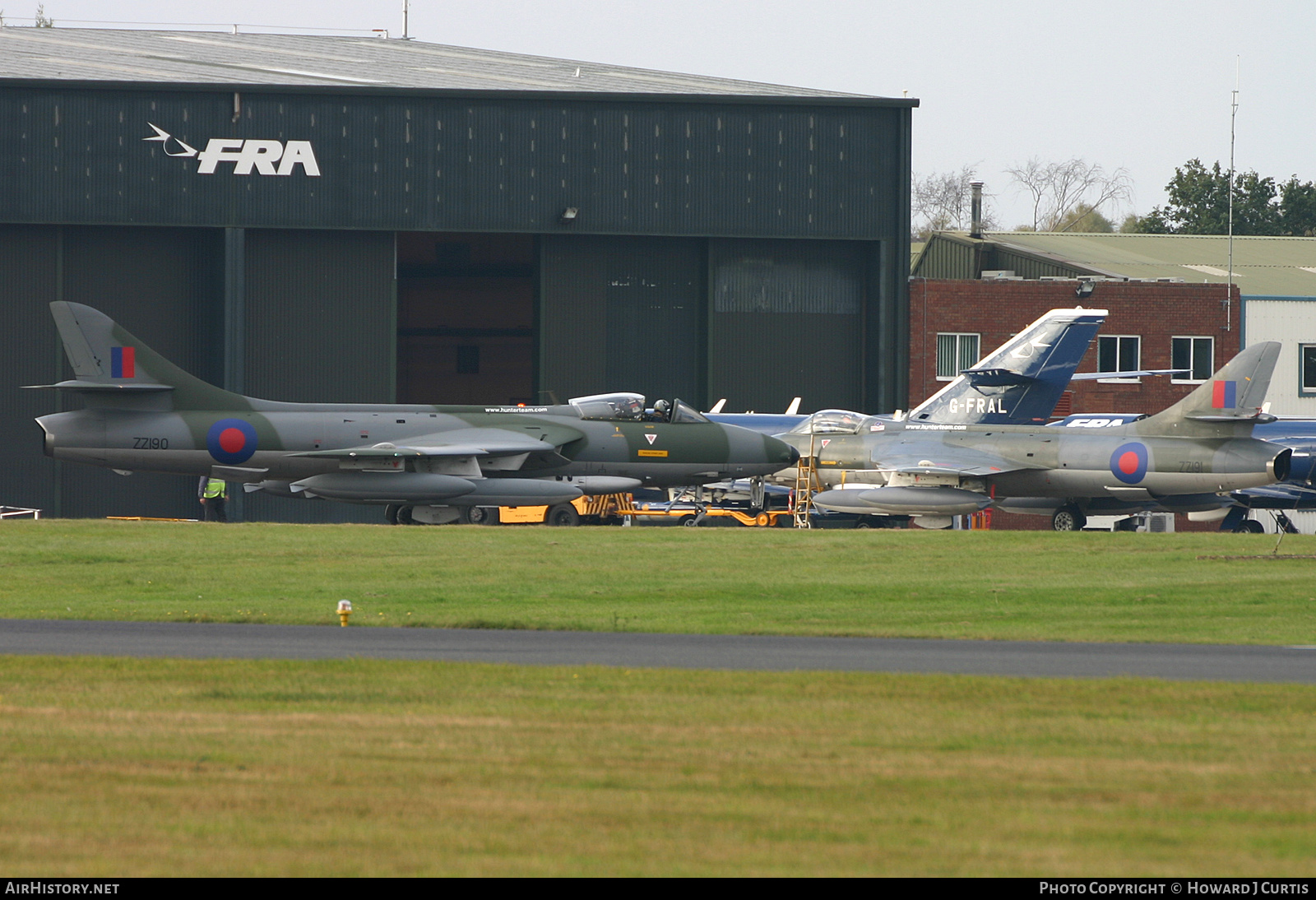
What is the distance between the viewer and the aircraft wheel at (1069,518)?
3788 centimetres

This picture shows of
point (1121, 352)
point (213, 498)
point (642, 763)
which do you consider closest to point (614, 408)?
point (213, 498)

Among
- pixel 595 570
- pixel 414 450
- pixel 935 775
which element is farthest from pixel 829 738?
pixel 414 450

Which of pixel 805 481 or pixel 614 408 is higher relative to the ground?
pixel 614 408

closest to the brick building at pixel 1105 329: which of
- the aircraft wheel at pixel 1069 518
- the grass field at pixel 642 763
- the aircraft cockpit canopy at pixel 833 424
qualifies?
the aircraft wheel at pixel 1069 518

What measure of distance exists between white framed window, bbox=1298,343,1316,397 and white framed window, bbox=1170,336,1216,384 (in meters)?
3.78

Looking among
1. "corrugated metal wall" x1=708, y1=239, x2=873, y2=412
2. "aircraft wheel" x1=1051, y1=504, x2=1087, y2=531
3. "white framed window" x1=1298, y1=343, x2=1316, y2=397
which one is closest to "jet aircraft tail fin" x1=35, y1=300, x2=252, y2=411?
"corrugated metal wall" x1=708, y1=239, x2=873, y2=412

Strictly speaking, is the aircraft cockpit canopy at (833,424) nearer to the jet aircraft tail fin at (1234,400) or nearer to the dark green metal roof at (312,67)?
the jet aircraft tail fin at (1234,400)

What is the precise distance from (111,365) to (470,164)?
594 inches

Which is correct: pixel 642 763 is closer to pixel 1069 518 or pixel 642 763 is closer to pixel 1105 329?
pixel 1069 518

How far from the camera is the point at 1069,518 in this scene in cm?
3825

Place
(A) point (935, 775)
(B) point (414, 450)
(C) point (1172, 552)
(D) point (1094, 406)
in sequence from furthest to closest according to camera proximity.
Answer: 1. (D) point (1094, 406)
2. (B) point (414, 450)
3. (C) point (1172, 552)
4. (A) point (935, 775)

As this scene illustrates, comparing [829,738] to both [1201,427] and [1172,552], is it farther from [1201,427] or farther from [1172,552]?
[1201,427]

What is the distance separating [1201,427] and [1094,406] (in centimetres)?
1814

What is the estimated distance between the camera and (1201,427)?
3466 centimetres
